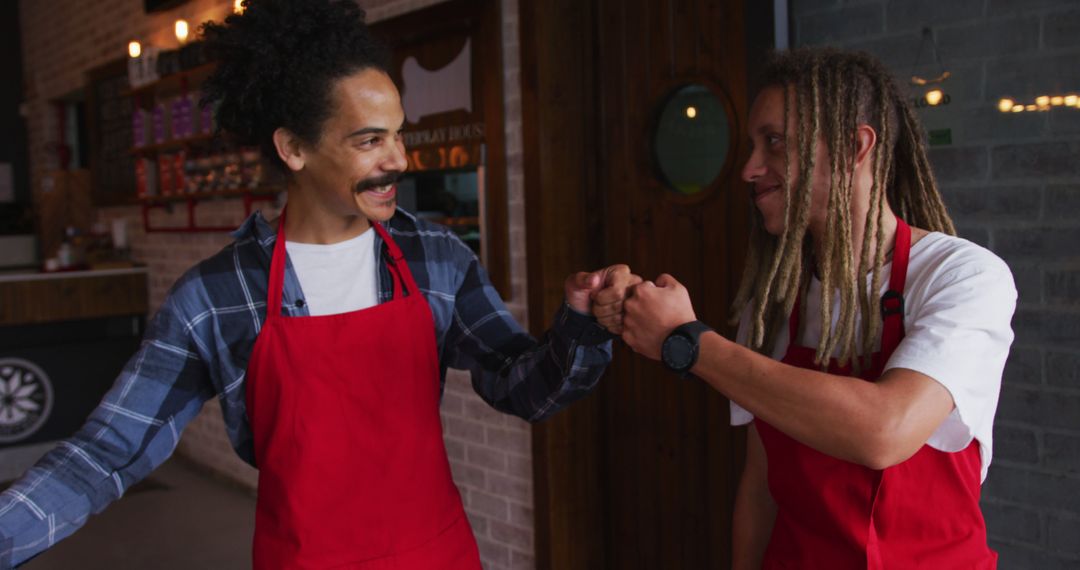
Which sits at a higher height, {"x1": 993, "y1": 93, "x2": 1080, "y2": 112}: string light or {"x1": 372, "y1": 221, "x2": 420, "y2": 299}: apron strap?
{"x1": 993, "y1": 93, "x2": 1080, "y2": 112}: string light

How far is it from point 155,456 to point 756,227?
1141 mm

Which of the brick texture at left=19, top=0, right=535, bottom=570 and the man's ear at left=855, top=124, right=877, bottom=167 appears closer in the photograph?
the man's ear at left=855, top=124, right=877, bottom=167

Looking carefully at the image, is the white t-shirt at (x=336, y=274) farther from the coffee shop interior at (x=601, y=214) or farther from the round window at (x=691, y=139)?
the round window at (x=691, y=139)

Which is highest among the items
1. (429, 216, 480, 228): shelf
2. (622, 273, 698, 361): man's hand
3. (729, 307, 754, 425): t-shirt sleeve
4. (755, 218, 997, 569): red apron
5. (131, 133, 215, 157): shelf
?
(131, 133, 215, 157): shelf

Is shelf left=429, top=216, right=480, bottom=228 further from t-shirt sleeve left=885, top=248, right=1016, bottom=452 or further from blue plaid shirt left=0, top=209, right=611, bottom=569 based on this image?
t-shirt sleeve left=885, top=248, right=1016, bottom=452

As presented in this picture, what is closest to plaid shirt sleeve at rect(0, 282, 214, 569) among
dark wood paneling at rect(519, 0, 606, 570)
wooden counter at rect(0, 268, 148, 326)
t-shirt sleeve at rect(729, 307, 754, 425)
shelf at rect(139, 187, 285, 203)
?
t-shirt sleeve at rect(729, 307, 754, 425)

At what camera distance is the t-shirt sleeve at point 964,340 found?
1205 mm

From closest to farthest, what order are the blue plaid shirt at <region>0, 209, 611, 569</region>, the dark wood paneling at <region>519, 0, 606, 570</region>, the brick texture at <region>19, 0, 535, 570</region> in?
1. the blue plaid shirt at <region>0, 209, 611, 569</region>
2. the dark wood paneling at <region>519, 0, 606, 570</region>
3. the brick texture at <region>19, 0, 535, 570</region>

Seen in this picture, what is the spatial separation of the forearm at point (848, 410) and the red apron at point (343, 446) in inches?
27.0

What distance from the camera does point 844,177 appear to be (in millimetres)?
1417

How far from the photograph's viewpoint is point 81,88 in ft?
20.6

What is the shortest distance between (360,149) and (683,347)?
2.31ft

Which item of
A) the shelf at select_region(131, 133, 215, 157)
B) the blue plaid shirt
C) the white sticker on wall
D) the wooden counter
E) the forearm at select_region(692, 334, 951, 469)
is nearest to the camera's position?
the forearm at select_region(692, 334, 951, 469)

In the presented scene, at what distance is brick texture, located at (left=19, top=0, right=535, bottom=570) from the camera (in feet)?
10.2
